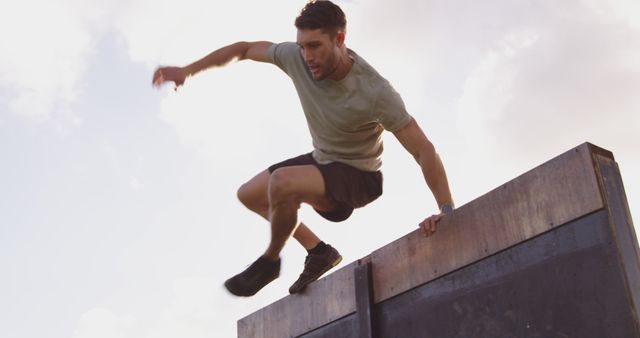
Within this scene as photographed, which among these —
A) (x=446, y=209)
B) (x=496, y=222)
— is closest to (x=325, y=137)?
(x=446, y=209)

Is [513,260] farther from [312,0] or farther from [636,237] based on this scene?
[312,0]

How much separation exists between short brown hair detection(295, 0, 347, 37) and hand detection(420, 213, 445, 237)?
133 cm

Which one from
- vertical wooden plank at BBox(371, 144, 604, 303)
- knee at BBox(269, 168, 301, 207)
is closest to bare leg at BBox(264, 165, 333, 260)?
knee at BBox(269, 168, 301, 207)

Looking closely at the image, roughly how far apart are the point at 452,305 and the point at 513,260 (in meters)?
0.47

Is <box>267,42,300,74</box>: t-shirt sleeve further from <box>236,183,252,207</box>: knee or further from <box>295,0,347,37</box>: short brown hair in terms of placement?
<box>236,183,252,207</box>: knee

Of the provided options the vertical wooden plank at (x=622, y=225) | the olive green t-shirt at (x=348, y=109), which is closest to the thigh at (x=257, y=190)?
the olive green t-shirt at (x=348, y=109)

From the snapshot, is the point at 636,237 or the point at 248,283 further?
the point at 248,283

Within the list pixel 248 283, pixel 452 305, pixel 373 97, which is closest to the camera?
pixel 452 305

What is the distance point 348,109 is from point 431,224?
3.00 feet

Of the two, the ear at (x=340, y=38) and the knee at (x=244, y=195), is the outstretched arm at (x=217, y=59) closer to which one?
the ear at (x=340, y=38)

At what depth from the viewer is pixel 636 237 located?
3447 millimetres

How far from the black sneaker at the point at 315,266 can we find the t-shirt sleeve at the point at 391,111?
117 cm

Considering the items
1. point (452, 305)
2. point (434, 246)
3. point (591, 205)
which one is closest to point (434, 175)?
point (434, 246)

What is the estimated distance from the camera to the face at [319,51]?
475 centimetres
